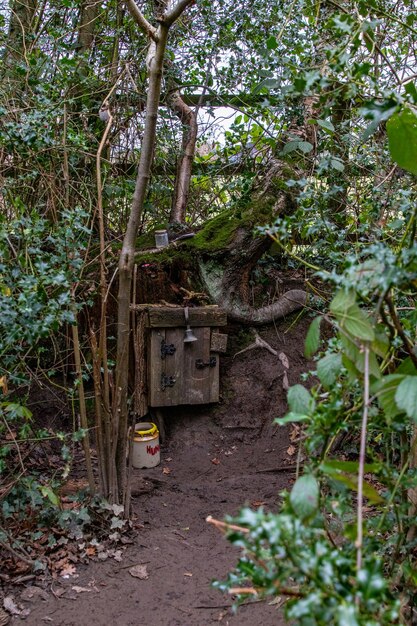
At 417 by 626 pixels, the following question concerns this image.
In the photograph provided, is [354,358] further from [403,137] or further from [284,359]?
[284,359]

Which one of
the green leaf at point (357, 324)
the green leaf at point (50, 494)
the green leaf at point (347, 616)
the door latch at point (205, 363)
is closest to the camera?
the green leaf at point (347, 616)

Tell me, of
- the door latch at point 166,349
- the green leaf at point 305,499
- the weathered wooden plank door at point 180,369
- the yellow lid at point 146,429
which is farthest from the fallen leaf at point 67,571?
the green leaf at point 305,499

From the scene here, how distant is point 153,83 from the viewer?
3.11 metres

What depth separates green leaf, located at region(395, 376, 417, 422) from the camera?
1138 millimetres

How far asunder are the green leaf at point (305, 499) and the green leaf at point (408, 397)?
222mm

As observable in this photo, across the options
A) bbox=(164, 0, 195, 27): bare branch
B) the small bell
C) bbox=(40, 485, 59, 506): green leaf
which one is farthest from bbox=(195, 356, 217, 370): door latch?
bbox=(164, 0, 195, 27): bare branch

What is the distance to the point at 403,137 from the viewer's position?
5.01 feet

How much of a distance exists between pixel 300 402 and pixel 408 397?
22 centimetres

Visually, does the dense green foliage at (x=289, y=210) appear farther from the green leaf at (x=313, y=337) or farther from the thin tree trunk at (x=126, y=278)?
the thin tree trunk at (x=126, y=278)

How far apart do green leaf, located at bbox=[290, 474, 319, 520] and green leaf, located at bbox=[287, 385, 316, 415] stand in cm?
16

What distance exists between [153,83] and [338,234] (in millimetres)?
1229

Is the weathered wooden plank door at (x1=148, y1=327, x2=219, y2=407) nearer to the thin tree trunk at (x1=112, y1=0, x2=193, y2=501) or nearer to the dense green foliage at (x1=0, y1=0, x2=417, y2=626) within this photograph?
the dense green foliage at (x1=0, y1=0, x2=417, y2=626)

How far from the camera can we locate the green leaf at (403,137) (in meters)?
1.51

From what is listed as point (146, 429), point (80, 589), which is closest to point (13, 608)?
point (80, 589)
